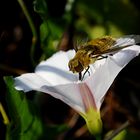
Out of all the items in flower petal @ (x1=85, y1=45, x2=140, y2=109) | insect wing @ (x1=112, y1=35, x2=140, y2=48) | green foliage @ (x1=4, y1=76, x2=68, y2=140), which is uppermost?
insect wing @ (x1=112, y1=35, x2=140, y2=48)

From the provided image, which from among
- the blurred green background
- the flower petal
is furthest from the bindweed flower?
the blurred green background

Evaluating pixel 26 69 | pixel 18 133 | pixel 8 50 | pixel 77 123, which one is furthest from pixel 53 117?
pixel 18 133

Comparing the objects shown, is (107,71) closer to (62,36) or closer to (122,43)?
(122,43)

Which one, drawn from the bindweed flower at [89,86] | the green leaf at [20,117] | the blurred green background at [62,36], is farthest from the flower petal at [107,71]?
the blurred green background at [62,36]

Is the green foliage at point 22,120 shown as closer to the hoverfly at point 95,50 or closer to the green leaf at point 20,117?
the green leaf at point 20,117

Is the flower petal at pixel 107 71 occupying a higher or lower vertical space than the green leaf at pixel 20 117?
higher

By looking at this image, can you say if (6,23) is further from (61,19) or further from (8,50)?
(61,19)

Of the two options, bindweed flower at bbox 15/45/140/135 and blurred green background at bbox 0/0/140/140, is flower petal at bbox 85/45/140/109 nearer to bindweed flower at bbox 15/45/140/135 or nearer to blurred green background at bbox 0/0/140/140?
bindweed flower at bbox 15/45/140/135
